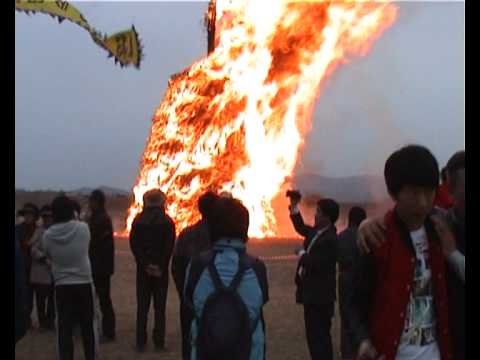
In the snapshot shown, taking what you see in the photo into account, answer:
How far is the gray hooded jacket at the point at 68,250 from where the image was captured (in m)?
7.69

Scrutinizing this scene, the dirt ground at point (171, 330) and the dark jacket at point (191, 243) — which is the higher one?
the dark jacket at point (191, 243)

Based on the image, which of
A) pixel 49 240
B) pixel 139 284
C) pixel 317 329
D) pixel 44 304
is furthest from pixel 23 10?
pixel 317 329

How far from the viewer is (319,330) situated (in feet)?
25.0

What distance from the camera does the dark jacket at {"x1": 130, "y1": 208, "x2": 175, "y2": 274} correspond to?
31.4ft

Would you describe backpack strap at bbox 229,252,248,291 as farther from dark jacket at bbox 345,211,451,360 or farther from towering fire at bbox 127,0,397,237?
towering fire at bbox 127,0,397,237

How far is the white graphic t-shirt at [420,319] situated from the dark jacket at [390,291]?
0.02 meters

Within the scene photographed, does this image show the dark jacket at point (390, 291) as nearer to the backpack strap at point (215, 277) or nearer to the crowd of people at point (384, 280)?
the crowd of people at point (384, 280)

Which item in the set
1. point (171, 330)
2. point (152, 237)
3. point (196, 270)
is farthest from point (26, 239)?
point (196, 270)

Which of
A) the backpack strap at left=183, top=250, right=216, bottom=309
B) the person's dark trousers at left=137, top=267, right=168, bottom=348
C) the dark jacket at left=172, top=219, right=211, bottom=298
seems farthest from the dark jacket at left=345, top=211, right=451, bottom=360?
the person's dark trousers at left=137, top=267, right=168, bottom=348

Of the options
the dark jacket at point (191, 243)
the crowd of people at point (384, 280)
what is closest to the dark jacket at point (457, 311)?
the crowd of people at point (384, 280)

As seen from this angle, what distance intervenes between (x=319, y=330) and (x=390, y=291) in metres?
4.26

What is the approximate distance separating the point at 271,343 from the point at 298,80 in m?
12.8

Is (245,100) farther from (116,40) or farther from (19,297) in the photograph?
(19,297)
